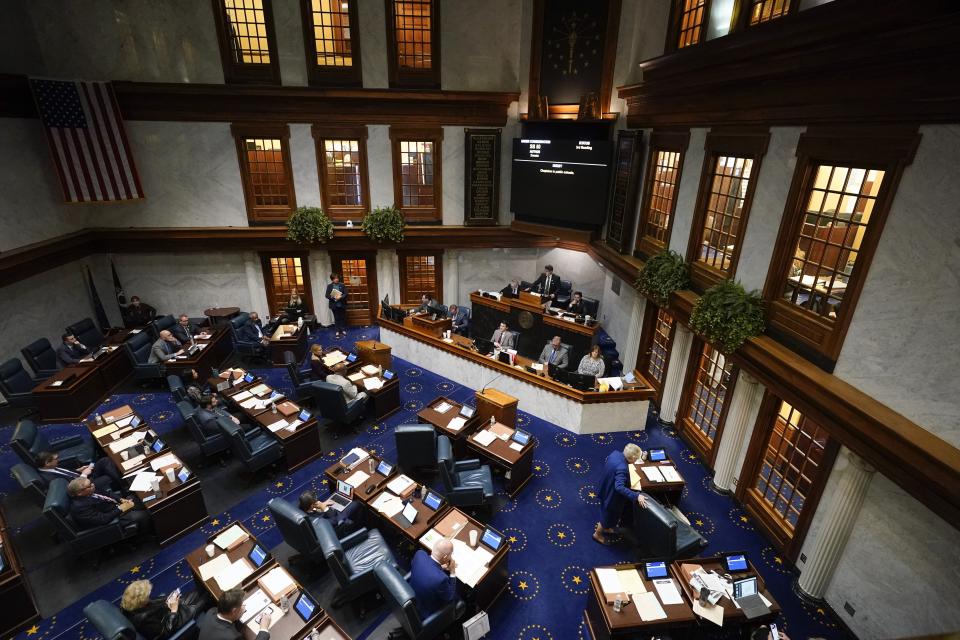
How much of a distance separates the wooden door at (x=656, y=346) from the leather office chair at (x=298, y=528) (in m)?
7.18

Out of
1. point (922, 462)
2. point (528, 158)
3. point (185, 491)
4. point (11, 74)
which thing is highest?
point (11, 74)

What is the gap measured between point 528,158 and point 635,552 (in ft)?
32.6

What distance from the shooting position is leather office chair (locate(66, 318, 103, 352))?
11625mm

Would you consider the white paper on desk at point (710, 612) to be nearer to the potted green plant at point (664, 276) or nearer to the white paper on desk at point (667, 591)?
the white paper on desk at point (667, 591)

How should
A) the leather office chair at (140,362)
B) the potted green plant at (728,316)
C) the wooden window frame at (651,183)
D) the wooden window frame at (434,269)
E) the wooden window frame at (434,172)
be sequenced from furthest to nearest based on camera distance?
the wooden window frame at (434,269) → the wooden window frame at (434,172) → the leather office chair at (140,362) → the wooden window frame at (651,183) → the potted green plant at (728,316)

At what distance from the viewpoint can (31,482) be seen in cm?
658

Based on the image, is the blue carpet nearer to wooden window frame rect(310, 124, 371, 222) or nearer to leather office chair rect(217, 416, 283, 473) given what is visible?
leather office chair rect(217, 416, 283, 473)

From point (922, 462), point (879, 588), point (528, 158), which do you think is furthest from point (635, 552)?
point (528, 158)

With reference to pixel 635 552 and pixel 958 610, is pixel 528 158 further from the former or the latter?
pixel 958 610

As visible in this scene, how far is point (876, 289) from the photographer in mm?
5234

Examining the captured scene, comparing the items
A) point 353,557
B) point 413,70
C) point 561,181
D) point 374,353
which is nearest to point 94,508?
point 353,557

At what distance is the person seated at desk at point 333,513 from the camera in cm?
617

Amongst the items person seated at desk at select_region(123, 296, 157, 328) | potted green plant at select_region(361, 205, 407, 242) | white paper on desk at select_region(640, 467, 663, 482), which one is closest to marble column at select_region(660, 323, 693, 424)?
white paper on desk at select_region(640, 467, 663, 482)

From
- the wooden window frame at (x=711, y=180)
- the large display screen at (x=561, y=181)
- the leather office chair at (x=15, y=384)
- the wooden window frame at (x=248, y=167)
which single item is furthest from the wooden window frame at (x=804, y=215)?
the leather office chair at (x=15, y=384)
